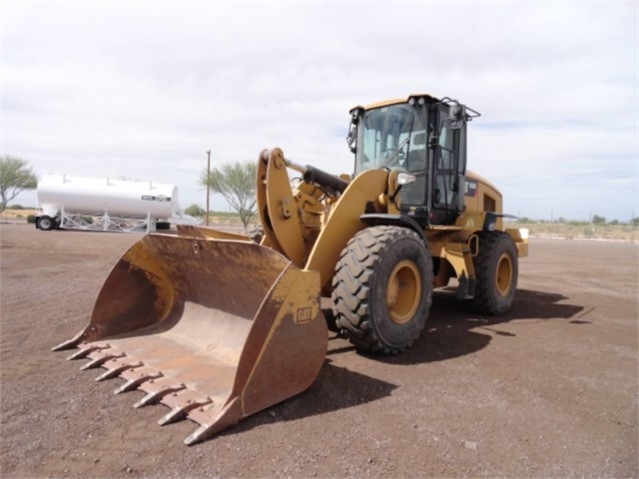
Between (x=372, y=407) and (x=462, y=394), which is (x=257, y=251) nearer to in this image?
(x=372, y=407)

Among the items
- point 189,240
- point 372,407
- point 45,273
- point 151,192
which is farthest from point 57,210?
point 372,407

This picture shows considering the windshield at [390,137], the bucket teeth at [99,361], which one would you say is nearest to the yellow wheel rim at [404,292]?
the windshield at [390,137]

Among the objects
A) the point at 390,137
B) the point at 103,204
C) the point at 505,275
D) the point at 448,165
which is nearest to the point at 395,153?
the point at 390,137

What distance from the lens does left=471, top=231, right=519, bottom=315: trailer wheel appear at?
657 cm

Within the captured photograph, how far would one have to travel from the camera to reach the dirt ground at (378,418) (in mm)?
2576

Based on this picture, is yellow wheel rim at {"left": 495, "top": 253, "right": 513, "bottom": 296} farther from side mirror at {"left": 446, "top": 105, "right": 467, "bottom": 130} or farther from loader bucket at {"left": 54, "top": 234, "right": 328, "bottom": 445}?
Result: loader bucket at {"left": 54, "top": 234, "right": 328, "bottom": 445}

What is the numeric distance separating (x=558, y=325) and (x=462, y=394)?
3.38 metres

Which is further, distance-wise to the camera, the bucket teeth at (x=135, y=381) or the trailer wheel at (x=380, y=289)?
the trailer wheel at (x=380, y=289)

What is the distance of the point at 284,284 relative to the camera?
10.5 feet

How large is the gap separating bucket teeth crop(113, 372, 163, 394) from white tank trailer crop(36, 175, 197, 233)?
24422 millimetres

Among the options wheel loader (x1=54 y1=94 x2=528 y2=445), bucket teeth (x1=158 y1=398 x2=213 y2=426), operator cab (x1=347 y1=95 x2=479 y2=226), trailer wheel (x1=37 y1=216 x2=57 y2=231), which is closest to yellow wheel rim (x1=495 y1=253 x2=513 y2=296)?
wheel loader (x1=54 y1=94 x2=528 y2=445)

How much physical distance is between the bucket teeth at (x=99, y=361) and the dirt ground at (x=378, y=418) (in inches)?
4.0

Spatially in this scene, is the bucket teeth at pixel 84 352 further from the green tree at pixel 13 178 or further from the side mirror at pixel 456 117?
the green tree at pixel 13 178

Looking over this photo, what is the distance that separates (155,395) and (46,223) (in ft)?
88.8
